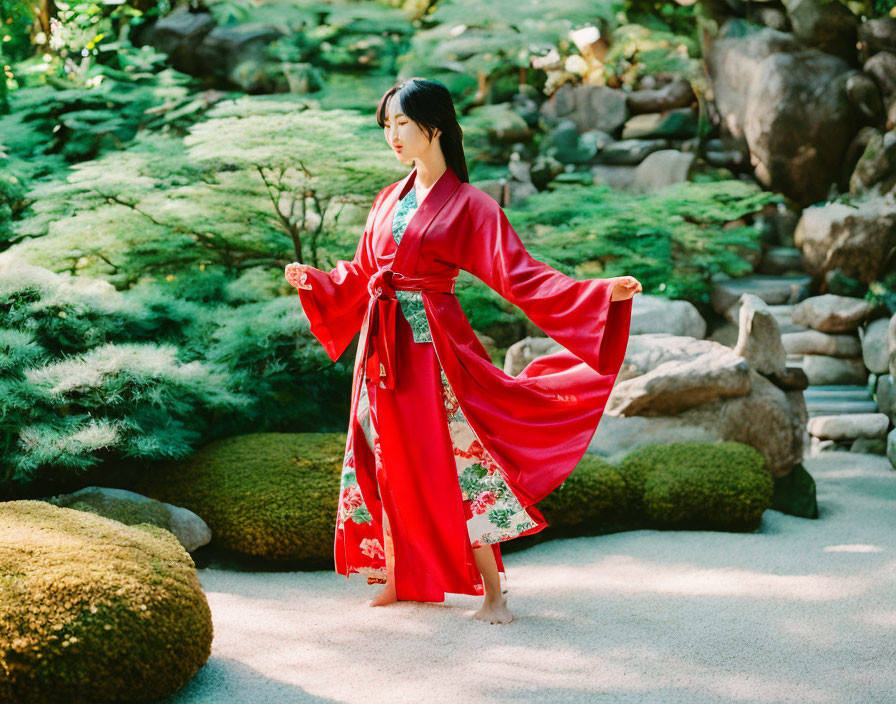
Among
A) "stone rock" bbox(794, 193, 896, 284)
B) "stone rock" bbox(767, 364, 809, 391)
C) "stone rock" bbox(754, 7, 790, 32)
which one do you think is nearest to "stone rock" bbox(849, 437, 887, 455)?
"stone rock" bbox(767, 364, 809, 391)

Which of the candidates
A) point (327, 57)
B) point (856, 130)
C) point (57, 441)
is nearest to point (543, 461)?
point (57, 441)

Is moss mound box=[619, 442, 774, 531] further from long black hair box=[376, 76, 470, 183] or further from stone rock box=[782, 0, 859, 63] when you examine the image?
stone rock box=[782, 0, 859, 63]

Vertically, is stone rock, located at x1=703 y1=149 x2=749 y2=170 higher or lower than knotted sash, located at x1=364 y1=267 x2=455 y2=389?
lower

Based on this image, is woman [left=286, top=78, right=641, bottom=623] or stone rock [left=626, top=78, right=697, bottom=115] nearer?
woman [left=286, top=78, right=641, bottom=623]

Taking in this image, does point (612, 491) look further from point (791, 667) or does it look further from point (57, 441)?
point (57, 441)

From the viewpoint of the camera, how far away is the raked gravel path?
8.43 feet

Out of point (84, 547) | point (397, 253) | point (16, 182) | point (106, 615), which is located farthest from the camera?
point (16, 182)

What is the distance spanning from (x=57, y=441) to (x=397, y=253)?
6.05 ft

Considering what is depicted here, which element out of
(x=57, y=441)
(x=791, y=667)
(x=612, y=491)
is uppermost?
(x=57, y=441)

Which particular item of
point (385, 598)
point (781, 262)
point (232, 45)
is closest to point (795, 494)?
point (385, 598)

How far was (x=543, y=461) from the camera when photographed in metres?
3.14

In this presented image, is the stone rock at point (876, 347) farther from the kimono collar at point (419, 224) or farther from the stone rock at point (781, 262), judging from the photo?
the kimono collar at point (419, 224)

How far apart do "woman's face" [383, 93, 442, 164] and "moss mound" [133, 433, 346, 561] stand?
1913 mm

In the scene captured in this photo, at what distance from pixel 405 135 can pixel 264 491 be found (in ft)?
6.81
